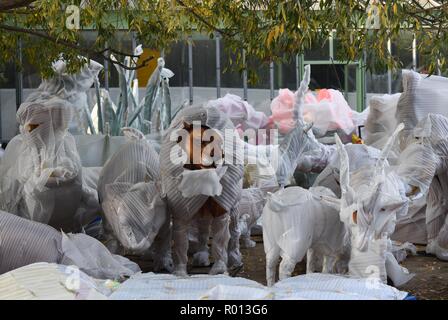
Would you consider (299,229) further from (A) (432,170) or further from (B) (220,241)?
(A) (432,170)

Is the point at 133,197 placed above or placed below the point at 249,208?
above

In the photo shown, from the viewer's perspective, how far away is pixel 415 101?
7531mm

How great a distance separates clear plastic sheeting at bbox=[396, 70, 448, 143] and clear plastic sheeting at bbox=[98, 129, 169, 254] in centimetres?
204

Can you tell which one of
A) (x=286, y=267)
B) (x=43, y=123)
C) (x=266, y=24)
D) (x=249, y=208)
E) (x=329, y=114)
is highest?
(x=266, y=24)

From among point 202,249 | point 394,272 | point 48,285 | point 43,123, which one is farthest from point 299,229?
point 43,123

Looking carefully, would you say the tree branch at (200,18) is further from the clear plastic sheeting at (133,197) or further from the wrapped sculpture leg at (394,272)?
the wrapped sculpture leg at (394,272)

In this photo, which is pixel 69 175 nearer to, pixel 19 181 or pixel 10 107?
pixel 19 181

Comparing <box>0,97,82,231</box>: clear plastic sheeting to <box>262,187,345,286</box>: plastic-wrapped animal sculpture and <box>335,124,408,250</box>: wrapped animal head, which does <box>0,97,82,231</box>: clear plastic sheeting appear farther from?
<box>335,124,408,250</box>: wrapped animal head

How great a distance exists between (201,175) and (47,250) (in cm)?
107

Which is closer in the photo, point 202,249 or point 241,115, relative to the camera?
point 202,249

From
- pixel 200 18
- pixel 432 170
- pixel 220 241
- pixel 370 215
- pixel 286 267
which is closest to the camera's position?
pixel 370 215

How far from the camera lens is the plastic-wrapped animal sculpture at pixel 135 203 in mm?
6012

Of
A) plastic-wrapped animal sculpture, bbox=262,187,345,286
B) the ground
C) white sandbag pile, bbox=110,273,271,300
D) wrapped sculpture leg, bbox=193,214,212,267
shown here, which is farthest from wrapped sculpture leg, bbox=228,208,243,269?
white sandbag pile, bbox=110,273,271,300
